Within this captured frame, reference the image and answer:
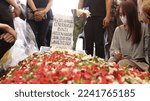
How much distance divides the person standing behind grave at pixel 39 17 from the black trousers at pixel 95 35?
1.01 feet

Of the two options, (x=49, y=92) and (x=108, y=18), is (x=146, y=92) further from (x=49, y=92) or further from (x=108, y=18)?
(x=108, y=18)

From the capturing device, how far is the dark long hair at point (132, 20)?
2648 millimetres

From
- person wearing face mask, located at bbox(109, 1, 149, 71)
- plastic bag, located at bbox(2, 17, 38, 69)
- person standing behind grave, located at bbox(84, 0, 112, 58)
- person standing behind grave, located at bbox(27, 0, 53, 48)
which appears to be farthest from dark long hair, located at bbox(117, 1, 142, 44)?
plastic bag, located at bbox(2, 17, 38, 69)

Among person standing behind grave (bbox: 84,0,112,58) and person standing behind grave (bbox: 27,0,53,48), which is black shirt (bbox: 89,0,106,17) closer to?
person standing behind grave (bbox: 84,0,112,58)

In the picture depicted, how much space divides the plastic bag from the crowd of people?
47mm

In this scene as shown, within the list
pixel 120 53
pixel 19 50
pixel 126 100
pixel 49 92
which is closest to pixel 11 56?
pixel 19 50

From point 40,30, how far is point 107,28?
498 millimetres

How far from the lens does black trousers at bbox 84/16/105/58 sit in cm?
285

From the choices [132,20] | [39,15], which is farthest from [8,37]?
[132,20]

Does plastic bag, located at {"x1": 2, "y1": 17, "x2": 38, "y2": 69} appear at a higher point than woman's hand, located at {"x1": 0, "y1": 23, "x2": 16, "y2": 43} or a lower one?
lower

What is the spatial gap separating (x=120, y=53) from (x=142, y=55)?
5.9 inches

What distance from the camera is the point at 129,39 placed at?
2.76 metres

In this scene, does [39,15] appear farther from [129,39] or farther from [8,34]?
[129,39]

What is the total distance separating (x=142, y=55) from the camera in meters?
2.70
